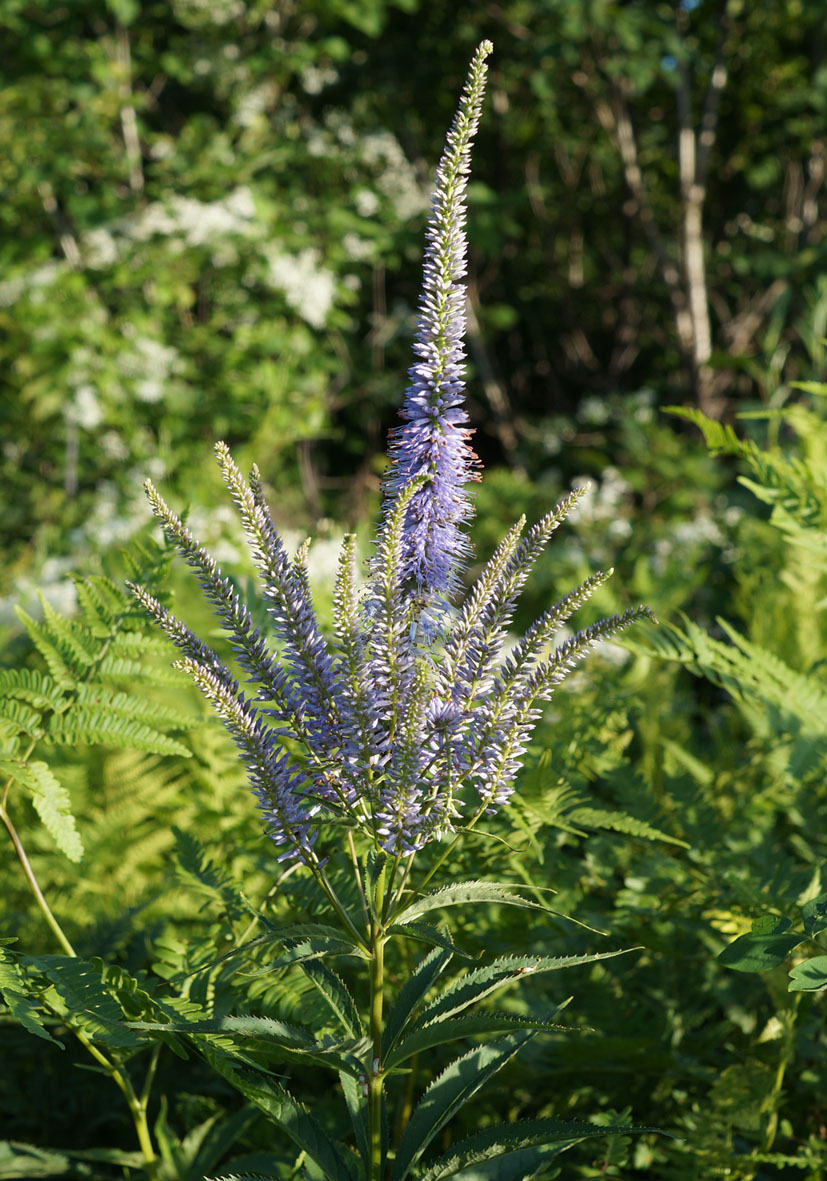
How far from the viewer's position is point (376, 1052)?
119 centimetres

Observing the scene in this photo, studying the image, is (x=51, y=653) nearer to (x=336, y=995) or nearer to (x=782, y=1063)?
(x=336, y=995)

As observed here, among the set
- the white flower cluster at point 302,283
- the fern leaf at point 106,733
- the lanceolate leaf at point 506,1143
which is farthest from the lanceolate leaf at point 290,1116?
the white flower cluster at point 302,283

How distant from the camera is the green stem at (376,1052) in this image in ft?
3.80

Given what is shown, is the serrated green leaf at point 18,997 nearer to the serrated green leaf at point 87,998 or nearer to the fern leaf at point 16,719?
the serrated green leaf at point 87,998

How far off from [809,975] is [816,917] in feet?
0.23

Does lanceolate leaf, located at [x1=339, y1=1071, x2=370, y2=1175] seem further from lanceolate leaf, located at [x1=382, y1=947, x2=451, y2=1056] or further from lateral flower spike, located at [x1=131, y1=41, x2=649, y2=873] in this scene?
lateral flower spike, located at [x1=131, y1=41, x2=649, y2=873]

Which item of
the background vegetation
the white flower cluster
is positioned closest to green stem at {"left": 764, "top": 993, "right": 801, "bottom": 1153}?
the background vegetation

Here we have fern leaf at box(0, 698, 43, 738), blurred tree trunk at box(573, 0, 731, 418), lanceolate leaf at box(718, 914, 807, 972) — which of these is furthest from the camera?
blurred tree trunk at box(573, 0, 731, 418)

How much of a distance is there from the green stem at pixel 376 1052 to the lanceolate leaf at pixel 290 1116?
5cm

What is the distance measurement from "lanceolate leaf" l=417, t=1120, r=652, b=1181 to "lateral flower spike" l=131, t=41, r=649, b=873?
37 centimetres

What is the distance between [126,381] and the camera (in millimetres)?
6352

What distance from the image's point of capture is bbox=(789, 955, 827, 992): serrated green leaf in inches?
42.0

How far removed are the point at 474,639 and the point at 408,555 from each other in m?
0.13

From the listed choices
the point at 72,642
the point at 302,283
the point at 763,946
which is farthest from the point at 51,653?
the point at 302,283
